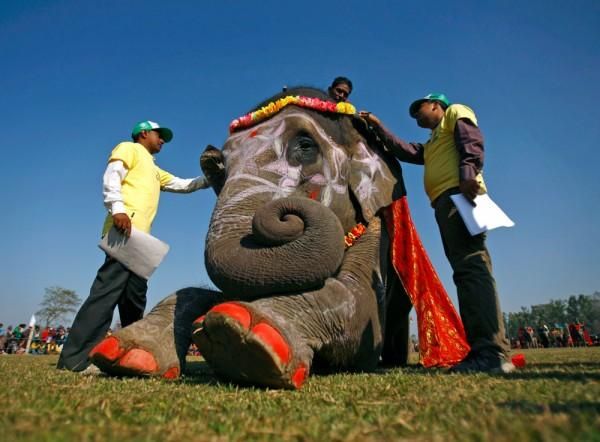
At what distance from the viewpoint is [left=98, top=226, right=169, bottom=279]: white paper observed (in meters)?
3.90

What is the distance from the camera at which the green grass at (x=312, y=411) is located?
1.09 m

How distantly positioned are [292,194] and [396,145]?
1.31 m

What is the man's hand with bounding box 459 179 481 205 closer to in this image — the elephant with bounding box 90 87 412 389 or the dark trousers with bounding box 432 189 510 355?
the dark trousers with bounding box 432 189 510 355

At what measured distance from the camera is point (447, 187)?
336 centimetres

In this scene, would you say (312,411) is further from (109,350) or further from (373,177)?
(373,177)

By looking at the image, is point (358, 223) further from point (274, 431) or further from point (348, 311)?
point (274, 431)

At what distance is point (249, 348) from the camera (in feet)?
6.47

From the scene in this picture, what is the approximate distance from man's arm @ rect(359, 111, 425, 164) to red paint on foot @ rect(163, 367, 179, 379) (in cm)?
282

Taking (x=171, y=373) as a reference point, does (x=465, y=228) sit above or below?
above

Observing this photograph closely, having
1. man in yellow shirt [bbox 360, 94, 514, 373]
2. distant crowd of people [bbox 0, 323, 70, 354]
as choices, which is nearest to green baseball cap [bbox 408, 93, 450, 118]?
man in yellow shirt [bbox 360, 94, 514, 373]

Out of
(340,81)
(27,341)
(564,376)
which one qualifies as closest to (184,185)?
(340,81)

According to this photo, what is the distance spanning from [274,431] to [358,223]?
9.26ft

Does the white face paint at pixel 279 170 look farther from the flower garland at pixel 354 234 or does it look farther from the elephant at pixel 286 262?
the flower garland at pixel 354 234

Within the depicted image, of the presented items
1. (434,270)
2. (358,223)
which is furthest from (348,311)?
(434,270)
